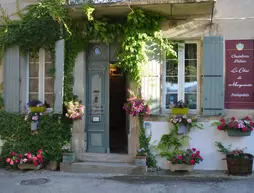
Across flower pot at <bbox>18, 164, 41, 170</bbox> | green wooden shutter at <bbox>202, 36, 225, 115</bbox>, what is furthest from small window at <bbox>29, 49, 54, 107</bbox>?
green wooden shutter at <bbox>202, 36, 225, 115</bbox>

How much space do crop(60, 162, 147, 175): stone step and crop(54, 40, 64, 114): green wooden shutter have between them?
1251 mm

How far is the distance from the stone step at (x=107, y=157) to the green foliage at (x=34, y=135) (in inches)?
23.8

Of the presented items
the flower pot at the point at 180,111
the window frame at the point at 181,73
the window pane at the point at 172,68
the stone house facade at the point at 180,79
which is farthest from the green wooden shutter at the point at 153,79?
the flower pot at the point at 180,111

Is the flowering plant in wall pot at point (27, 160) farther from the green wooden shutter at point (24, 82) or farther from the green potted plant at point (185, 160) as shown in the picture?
the green potted plant at point (185, 160)

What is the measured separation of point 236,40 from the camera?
23.3ft

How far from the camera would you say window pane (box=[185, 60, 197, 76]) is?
743cm

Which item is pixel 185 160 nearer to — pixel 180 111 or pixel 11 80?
pixel 180 111

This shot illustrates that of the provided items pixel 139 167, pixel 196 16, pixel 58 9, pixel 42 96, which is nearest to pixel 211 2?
pixel 196 16

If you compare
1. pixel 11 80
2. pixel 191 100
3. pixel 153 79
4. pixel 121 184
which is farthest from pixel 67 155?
pixel 191 100

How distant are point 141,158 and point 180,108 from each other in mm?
1370

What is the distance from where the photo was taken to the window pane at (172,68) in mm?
7498

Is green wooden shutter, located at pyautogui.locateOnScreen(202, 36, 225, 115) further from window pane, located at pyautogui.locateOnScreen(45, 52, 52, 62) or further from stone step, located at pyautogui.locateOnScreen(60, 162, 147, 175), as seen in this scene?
window pane, located at pyautogui.locateOnScreen(45, 52, 52, 62)

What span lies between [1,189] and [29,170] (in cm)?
134

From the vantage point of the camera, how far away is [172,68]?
752cm
